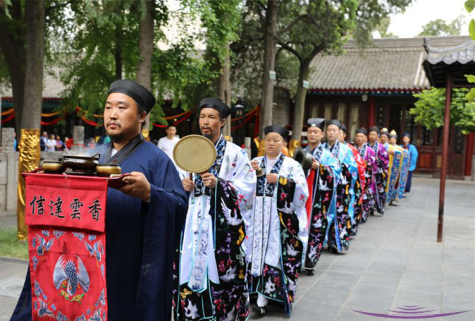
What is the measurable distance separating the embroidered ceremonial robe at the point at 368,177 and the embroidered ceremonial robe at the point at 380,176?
419mm

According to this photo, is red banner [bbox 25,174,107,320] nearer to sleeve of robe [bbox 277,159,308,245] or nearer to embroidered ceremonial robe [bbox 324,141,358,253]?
sleeve of robe [bbox 277,159,308,245]

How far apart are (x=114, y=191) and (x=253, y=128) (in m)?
21.1

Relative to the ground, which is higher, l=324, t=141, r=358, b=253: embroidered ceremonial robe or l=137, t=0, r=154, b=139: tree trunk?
l=137, t=0, r=154, b=139: tree trunk

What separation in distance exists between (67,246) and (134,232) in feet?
0.98

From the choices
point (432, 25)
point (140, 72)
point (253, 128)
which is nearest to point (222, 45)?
point (140, 72)

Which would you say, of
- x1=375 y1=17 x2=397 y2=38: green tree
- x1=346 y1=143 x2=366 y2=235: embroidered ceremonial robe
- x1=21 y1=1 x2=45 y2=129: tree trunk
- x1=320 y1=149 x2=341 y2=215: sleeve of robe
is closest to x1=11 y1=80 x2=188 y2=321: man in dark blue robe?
x1=320 y1=149 x2=341 y2=215: sleeve of robe

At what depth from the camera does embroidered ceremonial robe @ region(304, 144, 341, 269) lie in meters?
6.56

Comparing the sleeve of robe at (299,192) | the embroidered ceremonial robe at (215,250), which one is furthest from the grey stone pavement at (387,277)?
the embroidered ceremonial robe at (215,250)

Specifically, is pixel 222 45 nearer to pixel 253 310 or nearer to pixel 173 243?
pixel 253 310

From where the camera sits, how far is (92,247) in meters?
2.27

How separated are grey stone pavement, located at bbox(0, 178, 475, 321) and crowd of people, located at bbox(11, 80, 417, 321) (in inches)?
13.7

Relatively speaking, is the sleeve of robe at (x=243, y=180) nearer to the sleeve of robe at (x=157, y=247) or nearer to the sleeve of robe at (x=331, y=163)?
the sleeve of robe at (x=157, y=247)

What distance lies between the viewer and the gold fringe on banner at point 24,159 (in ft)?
23.7

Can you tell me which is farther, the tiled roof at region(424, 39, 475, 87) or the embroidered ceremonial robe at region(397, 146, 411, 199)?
the embroidered ceremonial robe at region(397, 146, 411, 199)
